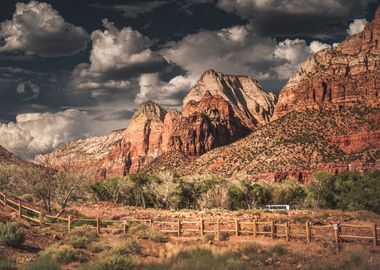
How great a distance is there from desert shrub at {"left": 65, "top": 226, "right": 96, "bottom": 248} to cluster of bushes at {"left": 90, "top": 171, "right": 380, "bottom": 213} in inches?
1743

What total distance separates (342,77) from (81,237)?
153134mm

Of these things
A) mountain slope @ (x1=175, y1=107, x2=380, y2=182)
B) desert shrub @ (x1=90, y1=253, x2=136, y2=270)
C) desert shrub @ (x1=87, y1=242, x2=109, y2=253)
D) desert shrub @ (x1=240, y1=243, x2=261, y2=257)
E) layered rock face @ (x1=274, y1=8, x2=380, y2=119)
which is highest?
layered rock face @ (x1=274, y1=8, x2=380, y2=119)

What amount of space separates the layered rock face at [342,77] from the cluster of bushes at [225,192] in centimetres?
6878

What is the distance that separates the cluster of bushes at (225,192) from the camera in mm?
72688

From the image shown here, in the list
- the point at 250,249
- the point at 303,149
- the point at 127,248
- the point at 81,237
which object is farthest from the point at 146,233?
the point at 303,149

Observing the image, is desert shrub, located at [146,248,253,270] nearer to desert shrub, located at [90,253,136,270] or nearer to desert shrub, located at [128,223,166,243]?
desert shrub, located at [90,253,136,270]

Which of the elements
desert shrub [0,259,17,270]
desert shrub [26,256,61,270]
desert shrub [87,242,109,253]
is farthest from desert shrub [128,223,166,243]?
desert shrub [0,259,17,270]

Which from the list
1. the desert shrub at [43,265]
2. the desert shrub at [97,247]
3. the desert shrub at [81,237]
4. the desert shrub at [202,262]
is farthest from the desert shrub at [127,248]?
the desert shrub at [43,265]

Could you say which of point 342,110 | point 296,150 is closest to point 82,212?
point 296,150

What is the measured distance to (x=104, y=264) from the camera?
15.3 meters

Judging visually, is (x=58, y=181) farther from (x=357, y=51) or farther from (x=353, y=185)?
Result: (x=357, y=51)

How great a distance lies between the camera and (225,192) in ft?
240

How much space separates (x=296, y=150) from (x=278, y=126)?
17853 mm

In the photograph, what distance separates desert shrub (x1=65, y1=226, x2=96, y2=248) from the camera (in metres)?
22.6
